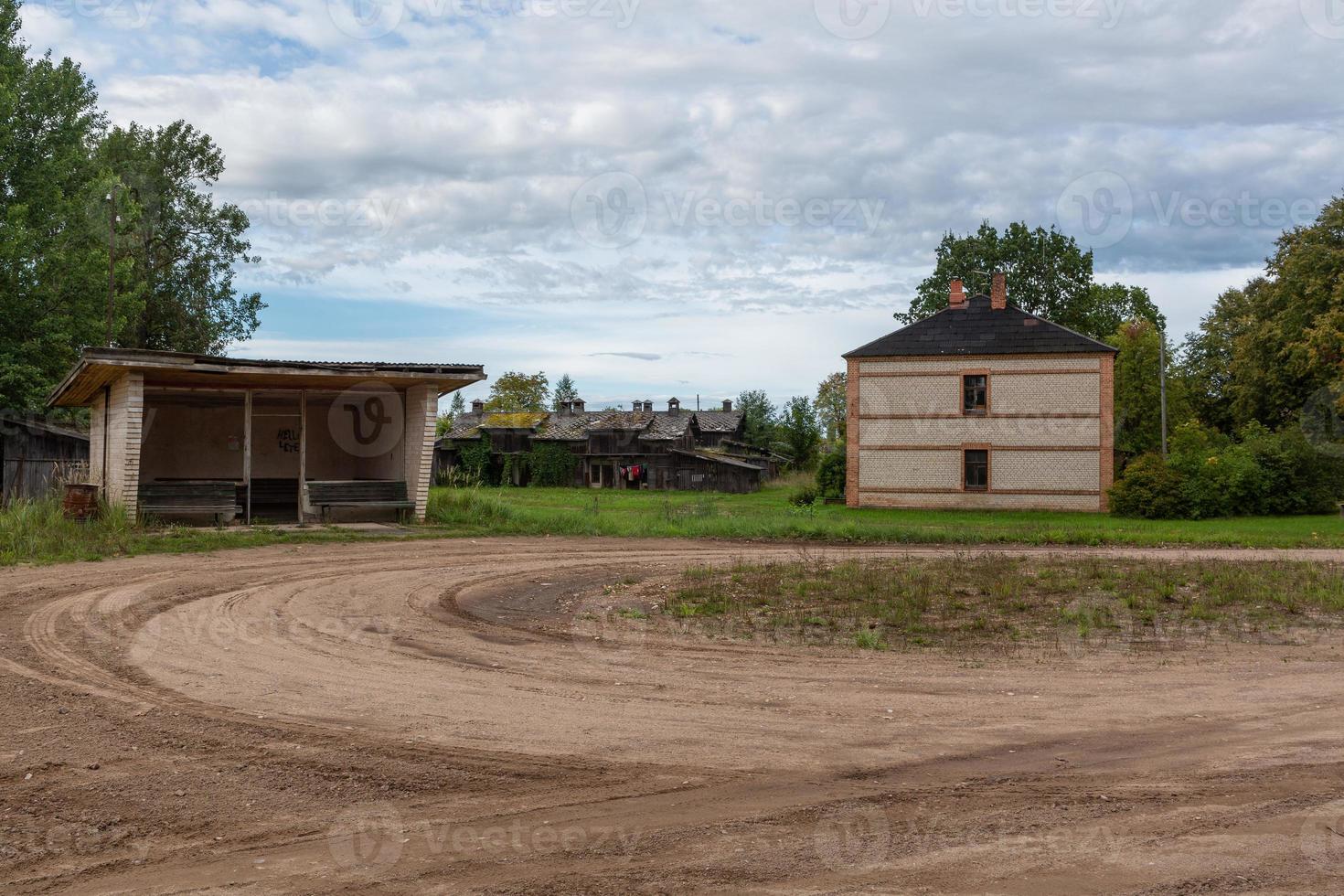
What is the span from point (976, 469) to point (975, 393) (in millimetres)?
2680

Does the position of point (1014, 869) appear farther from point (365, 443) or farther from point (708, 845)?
point (365, 443)

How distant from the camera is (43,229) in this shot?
32781 millimetres

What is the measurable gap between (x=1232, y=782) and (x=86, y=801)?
589cm

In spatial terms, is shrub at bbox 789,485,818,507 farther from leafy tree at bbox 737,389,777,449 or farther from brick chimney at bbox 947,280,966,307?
leafy tree at bbox 737,389,777,449

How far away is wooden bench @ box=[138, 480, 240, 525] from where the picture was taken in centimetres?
2025

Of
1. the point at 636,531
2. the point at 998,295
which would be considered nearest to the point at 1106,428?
the point at 998,295

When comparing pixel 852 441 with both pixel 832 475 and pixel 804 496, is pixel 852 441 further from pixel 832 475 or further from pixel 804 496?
pixel 804 496

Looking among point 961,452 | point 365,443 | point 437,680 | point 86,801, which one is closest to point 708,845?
point 86,801

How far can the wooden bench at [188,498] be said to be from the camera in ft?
66.4

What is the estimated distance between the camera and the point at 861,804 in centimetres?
517

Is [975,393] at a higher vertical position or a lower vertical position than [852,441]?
higher
